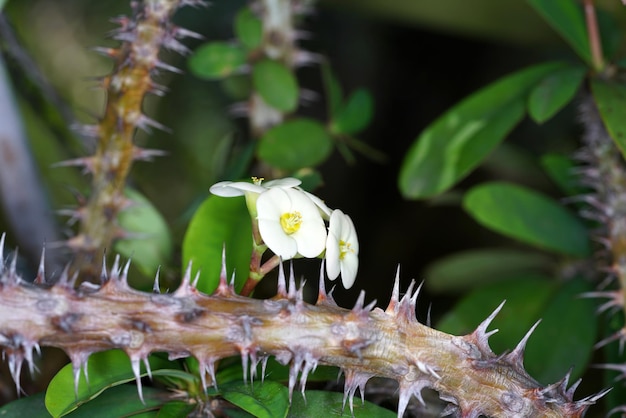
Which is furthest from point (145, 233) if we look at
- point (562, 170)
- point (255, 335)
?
point (562, 170)

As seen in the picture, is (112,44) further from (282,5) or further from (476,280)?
(476,280)

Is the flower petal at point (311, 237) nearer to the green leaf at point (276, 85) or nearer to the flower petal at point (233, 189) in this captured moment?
the flower petal at point (233, 189)

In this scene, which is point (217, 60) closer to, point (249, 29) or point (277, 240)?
point (249, 29)

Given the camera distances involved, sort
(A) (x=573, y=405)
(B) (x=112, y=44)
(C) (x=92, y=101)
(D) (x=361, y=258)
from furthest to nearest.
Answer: (C) (x=92, y=101), (B) (x=112, y=44), (D) (x=361, y=258), (A) (x=573, y=405)

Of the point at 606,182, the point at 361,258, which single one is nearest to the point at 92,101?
the point at 361,258

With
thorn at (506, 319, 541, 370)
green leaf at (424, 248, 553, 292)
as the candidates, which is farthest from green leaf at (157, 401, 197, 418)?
green leaf at (424, 248, 553, 292)
